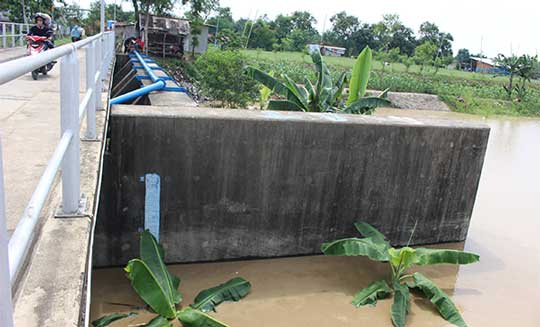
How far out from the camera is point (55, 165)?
1918mm

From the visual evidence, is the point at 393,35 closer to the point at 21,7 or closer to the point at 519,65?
the point at 519,65

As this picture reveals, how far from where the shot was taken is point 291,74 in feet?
108

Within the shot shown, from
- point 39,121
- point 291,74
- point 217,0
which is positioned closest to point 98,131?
point 39,121

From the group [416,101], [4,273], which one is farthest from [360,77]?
[416,101]

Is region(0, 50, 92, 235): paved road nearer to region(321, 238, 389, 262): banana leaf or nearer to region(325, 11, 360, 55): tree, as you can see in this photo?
region(321, 238, 389, 262): banana leaf

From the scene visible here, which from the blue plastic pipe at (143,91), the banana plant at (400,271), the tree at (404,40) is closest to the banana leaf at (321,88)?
the banana plant at (400,271)

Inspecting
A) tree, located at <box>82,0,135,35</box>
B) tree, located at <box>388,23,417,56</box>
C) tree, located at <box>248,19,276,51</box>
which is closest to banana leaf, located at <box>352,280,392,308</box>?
tree, located at <box>82,0,135,35</box>

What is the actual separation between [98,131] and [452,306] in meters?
3.97

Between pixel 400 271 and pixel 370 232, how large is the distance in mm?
595

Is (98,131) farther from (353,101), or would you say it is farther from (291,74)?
(291,74)

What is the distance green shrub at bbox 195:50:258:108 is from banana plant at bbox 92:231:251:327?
11.3m

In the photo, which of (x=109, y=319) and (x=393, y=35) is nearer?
(x=109, y=319)

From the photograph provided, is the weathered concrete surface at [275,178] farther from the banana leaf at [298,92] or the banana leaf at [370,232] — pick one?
the banana leaf at [298,92]

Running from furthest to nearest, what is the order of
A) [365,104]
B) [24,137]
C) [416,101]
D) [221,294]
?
[416,101] → [365,104] → [221,294] → [24,137]
